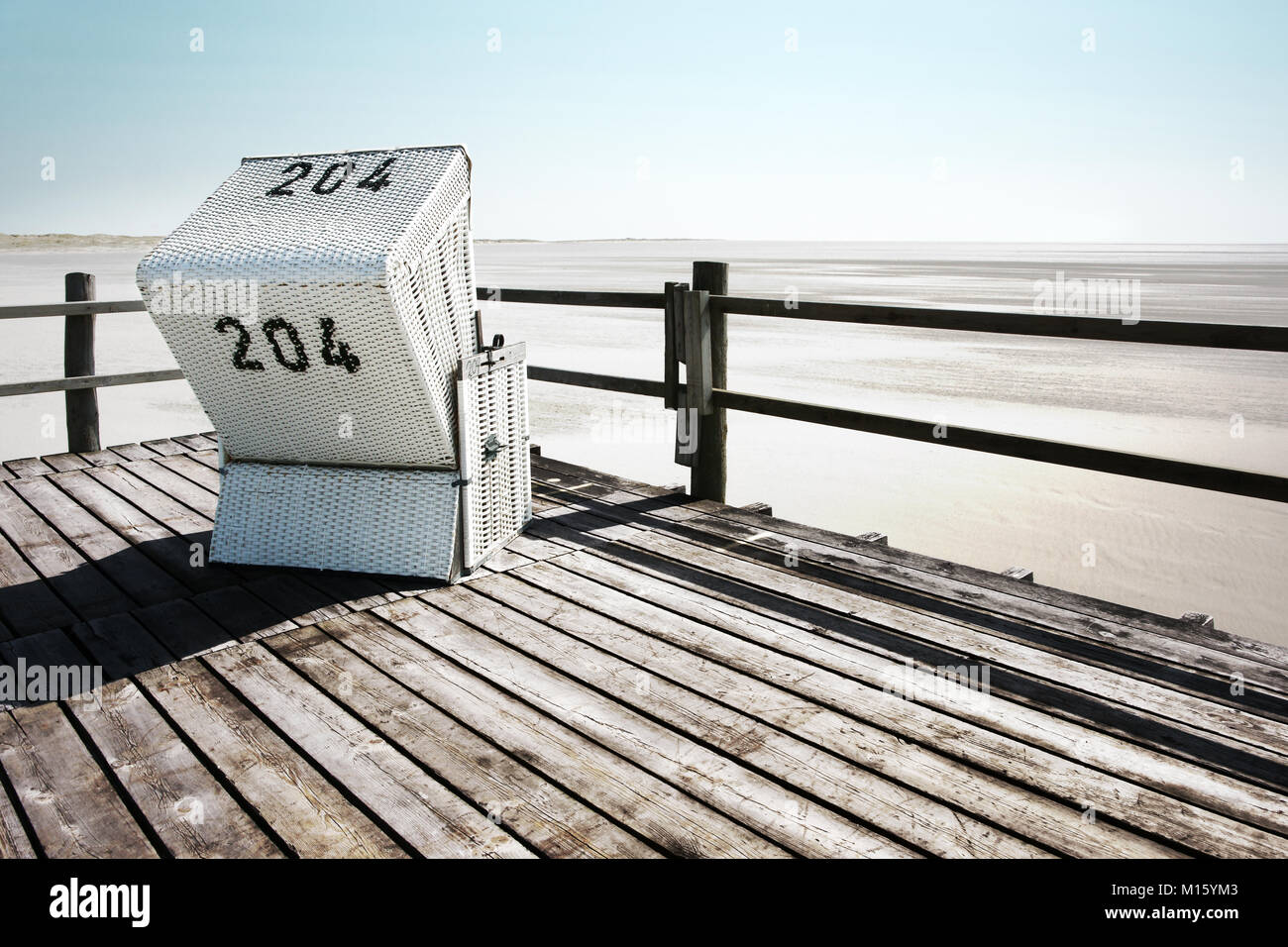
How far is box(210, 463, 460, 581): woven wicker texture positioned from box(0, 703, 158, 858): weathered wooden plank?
47.3 inches

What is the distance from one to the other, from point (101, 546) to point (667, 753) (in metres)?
3.26

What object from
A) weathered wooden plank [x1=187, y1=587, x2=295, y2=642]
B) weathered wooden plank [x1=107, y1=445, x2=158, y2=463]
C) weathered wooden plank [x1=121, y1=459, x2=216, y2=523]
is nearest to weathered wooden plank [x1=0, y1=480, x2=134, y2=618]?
weathered wooden plank [x1=187, y1=587, x2=295, y2=642]

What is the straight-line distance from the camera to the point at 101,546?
433 cm

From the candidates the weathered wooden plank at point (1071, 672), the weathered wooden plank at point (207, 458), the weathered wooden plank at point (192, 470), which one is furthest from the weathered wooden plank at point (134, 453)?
the weathered wooden plank at point (1071, 672)

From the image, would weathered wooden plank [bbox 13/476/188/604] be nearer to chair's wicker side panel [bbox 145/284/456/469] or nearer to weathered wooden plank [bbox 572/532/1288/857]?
chair's wicker side panel [bbox 145/284/456/469]

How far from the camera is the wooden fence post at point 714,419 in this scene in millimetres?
4918

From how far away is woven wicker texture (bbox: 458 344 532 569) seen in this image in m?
3.75

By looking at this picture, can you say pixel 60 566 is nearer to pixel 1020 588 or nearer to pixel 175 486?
pixel 175 486

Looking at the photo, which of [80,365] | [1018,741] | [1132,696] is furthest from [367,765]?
[80,365]

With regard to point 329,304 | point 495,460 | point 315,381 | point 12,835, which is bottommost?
point 12,835

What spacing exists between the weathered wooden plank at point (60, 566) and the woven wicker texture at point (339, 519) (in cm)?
45
